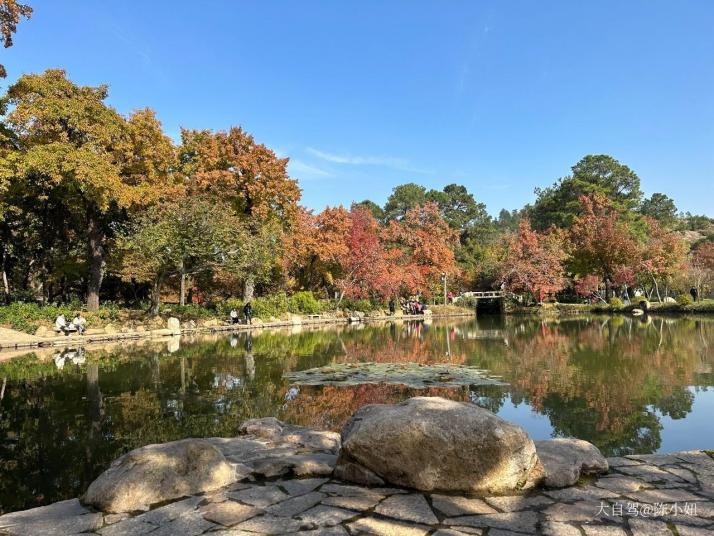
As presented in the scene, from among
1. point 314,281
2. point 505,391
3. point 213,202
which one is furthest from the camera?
point 314,281

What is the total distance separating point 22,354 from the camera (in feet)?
45.8

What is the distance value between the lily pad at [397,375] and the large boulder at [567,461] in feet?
15.2

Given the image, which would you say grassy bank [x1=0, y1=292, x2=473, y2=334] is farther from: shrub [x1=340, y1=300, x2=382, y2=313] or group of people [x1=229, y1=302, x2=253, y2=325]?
group of people [x1=229, y1=302, x2=253, y2=325]

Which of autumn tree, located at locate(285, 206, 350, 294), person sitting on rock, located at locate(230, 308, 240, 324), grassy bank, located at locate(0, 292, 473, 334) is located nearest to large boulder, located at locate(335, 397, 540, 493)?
grassy bank, located at locate(0, 292, 473, 334)

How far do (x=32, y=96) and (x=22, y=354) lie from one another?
9.73 m

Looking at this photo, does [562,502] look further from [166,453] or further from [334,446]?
[166,453]

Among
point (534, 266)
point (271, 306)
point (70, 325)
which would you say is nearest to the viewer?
point (70, 325)

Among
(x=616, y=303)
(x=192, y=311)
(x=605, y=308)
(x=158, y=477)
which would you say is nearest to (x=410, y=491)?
(x=158, y=477)

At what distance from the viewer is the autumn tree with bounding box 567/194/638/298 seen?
3266 centimetres

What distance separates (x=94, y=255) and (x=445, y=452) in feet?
70.6

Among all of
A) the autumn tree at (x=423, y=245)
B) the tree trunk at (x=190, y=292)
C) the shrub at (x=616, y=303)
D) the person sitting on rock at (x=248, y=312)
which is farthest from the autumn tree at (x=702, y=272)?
the tree trunk at (x=190, y=292)

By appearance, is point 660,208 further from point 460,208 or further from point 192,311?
point 192,311

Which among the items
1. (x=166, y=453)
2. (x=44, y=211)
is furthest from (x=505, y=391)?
(x=44, y=211)

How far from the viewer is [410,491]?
3.37 m
